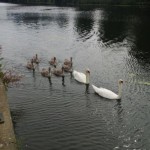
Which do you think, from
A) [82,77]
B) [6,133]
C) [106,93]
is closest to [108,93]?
[106,93]

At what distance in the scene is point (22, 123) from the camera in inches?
1194

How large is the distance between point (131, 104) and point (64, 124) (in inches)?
337

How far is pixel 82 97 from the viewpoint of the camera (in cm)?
3697

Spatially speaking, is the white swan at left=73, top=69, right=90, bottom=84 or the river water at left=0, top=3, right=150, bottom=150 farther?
the white swan at left=73, top=69, right=90, bottom=84

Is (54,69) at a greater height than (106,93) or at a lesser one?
greater

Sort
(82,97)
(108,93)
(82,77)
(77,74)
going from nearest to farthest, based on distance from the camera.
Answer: (108,93) < (82,97) < (82,77) < (77,74)

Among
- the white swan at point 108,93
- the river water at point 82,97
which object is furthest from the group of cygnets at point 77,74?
the river water at point 82,97

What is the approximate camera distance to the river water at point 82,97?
1093 inches

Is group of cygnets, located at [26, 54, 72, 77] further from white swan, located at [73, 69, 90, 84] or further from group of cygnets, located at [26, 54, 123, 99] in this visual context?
white swan, located at [73, 69, 90, 84]

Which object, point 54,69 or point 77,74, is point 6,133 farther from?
point 54,69

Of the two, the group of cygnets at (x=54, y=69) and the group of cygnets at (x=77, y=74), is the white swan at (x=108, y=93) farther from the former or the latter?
the group of cygnets at (x=54, y=69)

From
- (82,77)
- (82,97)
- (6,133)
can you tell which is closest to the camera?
(6,133)

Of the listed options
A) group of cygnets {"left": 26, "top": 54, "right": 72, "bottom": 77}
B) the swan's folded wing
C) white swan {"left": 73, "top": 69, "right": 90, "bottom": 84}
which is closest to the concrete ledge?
the swan's folded wing

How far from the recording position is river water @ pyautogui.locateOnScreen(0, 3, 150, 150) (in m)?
27.8
